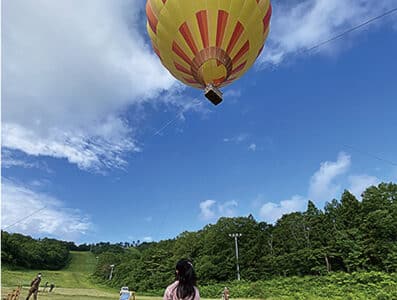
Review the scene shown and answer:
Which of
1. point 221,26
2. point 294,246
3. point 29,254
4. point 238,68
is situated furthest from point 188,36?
point 29,254

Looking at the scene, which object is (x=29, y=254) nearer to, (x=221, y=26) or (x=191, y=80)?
(x=191, y=80)

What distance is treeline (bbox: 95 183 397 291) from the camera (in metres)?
28.5

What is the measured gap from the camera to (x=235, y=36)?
6121 millimetres

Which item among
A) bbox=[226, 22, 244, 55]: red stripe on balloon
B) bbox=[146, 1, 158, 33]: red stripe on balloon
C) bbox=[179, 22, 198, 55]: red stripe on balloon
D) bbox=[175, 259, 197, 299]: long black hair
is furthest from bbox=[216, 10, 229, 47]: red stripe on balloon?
bbox=[175, 259, 197, 299]: long black hair

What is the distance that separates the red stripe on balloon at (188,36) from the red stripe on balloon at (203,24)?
23 cm

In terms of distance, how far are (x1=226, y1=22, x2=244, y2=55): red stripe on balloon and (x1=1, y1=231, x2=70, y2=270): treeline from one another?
55.7 m

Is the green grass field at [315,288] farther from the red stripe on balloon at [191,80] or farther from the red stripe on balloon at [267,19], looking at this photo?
the red stripe on balloon at [267,19]

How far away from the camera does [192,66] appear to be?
646cm

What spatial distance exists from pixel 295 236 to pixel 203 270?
11.5 m

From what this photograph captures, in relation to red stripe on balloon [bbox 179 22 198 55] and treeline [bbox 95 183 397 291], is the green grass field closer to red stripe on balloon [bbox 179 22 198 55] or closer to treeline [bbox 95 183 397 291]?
treeline [bbox 95 183 397 291]

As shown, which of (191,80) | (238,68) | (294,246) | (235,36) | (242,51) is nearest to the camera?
(235,36)

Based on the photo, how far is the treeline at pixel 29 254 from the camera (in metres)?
54.4

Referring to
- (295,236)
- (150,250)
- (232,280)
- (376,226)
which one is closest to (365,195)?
(376,226)

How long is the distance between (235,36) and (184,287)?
5.06 metres
